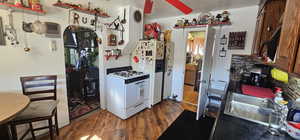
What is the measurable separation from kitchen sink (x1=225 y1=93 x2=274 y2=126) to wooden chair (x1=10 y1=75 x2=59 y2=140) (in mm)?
2102

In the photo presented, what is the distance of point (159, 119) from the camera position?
2650 mm

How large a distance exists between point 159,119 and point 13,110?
218 centimetres

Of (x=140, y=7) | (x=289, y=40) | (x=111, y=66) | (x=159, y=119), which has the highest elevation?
(x=140, y=7)

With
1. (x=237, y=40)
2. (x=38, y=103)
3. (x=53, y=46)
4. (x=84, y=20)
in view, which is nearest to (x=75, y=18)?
(x=84, y=20)

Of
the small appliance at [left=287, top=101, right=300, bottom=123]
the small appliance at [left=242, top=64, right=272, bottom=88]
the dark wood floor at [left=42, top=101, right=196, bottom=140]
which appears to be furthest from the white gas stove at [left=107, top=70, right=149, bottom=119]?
the small appliance at [left=287, top=101, right=300, bottom=123]

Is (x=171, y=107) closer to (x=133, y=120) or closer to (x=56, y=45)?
(x=133, y=120)

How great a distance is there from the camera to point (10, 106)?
4.00 ft

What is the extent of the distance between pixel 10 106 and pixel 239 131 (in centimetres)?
201

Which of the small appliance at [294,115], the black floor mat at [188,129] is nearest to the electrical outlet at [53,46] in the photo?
the black floor mat at [188,129]

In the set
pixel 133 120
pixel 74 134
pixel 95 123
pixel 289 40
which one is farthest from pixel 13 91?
pixel 289 40

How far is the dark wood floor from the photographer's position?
208 cm

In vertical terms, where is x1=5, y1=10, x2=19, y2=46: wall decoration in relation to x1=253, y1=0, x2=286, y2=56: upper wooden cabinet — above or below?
below

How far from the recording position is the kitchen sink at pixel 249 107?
133 cm

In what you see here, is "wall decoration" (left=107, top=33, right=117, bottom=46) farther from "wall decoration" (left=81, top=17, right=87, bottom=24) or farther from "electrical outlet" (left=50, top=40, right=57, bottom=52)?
"electrical outlet" (left=50, top=40, right=57, bottom=52)
